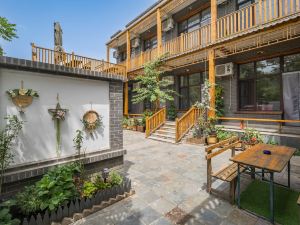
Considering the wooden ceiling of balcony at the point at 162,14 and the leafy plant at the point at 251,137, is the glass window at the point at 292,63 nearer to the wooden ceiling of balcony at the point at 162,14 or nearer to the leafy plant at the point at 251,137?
the leafy plant at the point at 251,137

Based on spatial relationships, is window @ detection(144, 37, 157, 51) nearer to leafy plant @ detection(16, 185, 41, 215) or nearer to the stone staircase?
the stone staircase

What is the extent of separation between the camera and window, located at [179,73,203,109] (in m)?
11.5

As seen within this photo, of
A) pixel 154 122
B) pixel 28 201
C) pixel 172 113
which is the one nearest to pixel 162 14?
pixel 172 113

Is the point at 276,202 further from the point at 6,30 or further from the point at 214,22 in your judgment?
the point at 6,30

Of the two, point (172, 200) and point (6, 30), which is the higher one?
point (6, 30)

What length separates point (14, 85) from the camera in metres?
2.74

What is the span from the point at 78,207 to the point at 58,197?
1.23 ft

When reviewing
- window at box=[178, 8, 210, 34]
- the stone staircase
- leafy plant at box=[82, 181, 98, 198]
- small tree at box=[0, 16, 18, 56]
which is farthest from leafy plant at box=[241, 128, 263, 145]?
small tree at box=[0, 16, 18, 56]

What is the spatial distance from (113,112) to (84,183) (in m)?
1.62

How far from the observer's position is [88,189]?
3.15 m

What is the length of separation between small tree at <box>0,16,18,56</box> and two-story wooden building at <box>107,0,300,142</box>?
282 inches

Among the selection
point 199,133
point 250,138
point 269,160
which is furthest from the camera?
point 199,133

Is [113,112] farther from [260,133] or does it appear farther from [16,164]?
[260,133]

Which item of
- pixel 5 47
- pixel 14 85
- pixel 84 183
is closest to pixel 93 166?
pixel 84 183
